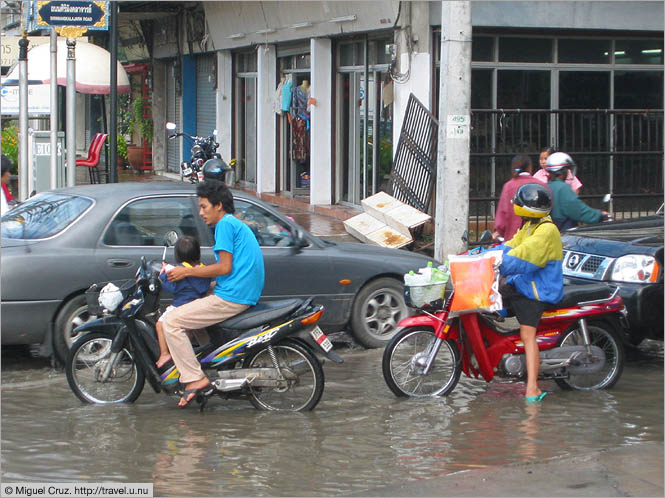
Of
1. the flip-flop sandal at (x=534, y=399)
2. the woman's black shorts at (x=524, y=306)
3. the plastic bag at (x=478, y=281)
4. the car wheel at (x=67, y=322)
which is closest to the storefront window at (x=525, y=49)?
the woman's black shorts at (x=524, y=306)

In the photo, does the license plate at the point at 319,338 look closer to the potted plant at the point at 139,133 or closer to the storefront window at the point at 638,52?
the storefront window at the point at 638,52

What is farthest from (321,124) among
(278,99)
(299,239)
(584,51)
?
(299,239)

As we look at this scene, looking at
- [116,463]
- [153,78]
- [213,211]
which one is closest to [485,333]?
[213,211]

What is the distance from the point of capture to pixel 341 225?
16406 millimetres

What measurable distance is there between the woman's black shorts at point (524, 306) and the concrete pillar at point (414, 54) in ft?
A: 25.9

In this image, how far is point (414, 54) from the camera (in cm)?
1495

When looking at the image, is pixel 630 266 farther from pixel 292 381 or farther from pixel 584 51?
pixel 584 51

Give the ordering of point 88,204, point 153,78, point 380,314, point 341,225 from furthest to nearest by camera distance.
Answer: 1. point 153,78
2. point 341,225
3. point 380,314
4. point 88,204

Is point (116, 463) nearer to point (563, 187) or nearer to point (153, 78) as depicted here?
point (563, 187)

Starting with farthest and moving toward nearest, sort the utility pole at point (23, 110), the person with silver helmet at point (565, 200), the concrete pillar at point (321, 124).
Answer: the concrete pillar at point (321, 124) < the utility pole at point (23, 110) < the person with silver helmet at point (565, 200)

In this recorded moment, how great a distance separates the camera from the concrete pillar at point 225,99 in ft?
77.5

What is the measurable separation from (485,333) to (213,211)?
221cm

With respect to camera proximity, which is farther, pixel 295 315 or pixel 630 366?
pixel 630 366

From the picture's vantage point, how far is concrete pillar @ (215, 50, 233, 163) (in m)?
23.6
